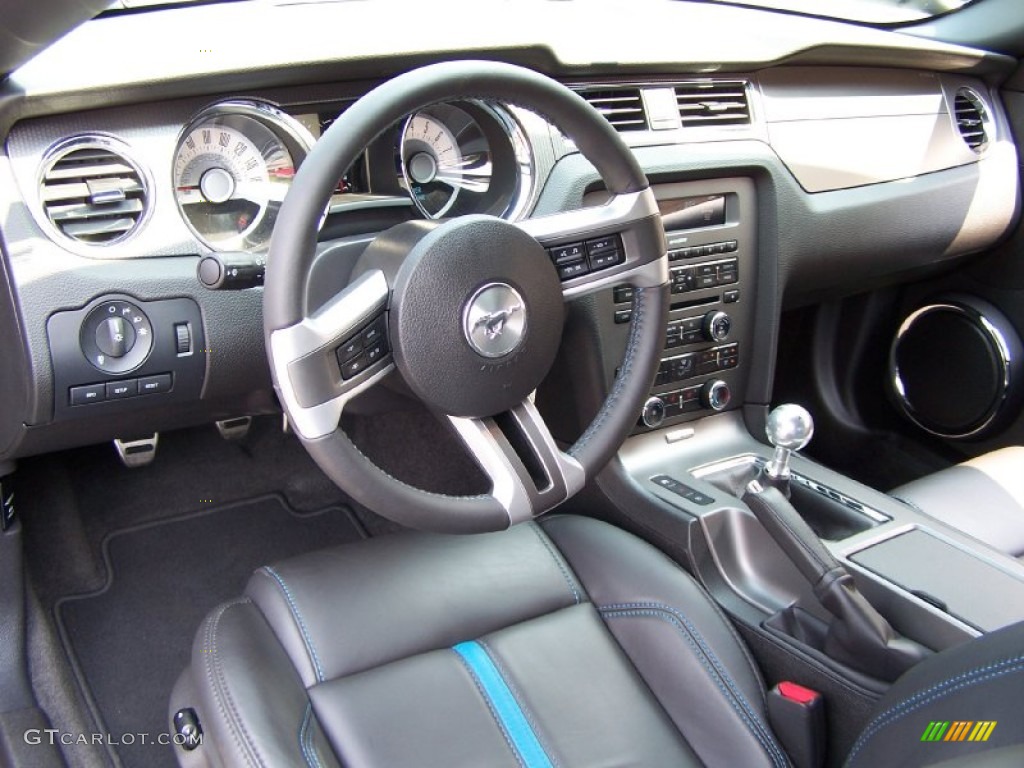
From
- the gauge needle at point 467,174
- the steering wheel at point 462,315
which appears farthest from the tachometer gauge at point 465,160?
the steering wheel at point 462,315

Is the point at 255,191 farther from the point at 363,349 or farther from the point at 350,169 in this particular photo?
the point at 363,349

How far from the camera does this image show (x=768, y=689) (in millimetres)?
1374

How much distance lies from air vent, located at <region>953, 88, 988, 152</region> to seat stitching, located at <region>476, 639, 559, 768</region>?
5.63 feet

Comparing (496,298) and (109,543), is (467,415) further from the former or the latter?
(109,543)

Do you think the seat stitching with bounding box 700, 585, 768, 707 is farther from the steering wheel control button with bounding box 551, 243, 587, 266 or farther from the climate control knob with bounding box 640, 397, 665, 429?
the steering wheel control button with bounding box 551, 243, 587, 266

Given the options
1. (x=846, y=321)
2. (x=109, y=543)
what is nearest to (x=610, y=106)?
(x=846, y=321)

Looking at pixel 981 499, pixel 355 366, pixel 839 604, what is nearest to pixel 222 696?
pixel 355 366

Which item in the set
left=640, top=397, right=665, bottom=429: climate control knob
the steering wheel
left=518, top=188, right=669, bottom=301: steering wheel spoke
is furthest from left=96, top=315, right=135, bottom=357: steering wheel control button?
left=640, top=397, right=665, bottom=429: climate control knob

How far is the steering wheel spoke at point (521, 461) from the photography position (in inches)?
44.9

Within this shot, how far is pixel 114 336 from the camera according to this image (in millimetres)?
1312

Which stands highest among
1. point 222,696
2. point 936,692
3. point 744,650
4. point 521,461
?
point 521,461

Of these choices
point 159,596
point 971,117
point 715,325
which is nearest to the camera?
point 715,325

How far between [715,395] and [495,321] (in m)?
0.83

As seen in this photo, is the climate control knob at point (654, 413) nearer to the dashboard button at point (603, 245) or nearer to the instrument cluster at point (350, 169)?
the instrument cluster at point (350, 169)
